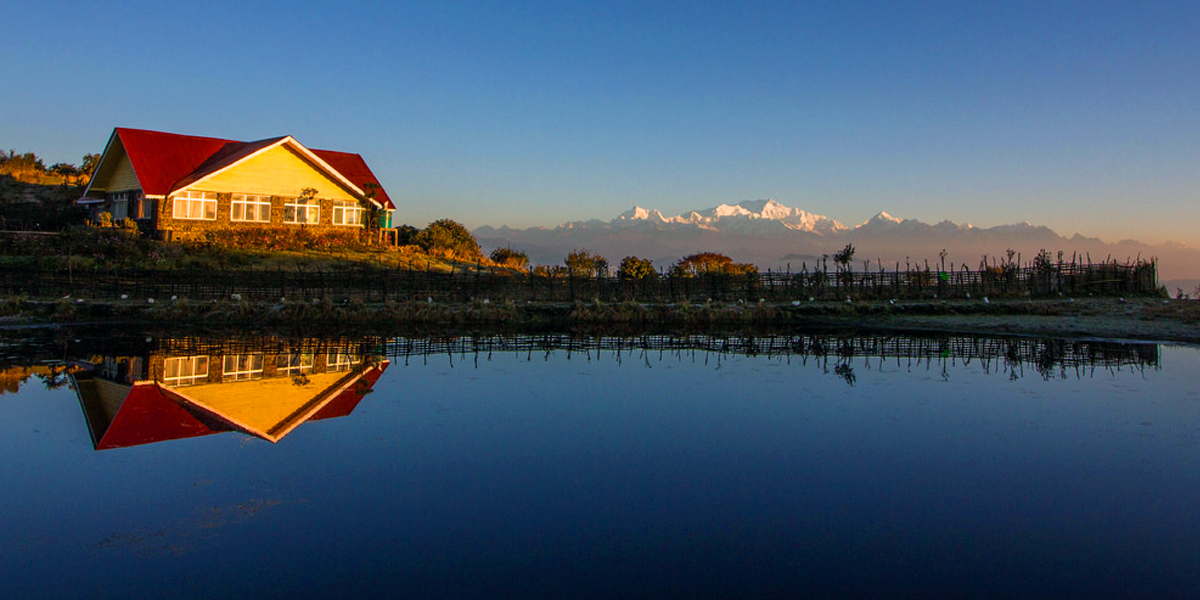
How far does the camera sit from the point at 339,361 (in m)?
15.0

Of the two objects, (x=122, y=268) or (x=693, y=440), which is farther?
(x=122, y=268)

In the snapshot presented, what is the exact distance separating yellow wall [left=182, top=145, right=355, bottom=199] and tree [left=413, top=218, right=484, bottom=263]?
16.7 feet

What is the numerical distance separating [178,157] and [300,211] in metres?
5.29

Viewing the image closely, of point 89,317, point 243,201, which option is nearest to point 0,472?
point 89,317

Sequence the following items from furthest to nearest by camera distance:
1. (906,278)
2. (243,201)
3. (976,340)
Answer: (243,201) → (906,278) → (976,340)

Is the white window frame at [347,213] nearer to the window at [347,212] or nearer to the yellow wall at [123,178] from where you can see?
the window at [347,212]

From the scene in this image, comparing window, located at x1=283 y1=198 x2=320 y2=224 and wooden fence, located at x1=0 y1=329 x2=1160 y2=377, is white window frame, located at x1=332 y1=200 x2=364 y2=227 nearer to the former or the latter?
window, located at x1=283 y1=198 x2=320 y2=224

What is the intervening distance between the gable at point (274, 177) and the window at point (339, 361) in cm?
1777

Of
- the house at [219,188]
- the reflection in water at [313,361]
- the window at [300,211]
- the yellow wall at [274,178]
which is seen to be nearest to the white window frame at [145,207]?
the house at [219,188]

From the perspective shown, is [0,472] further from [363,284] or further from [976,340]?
[976,340]

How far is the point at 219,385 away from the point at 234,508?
637 cm

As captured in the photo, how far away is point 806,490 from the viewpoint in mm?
7121

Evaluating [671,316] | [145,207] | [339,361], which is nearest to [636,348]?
[671,316]

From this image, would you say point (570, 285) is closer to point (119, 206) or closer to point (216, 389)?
point (216, 389)
